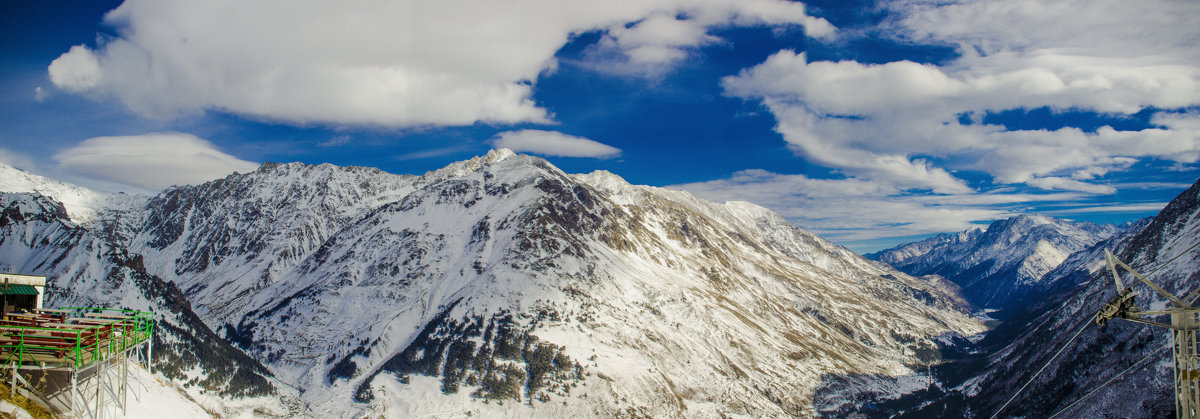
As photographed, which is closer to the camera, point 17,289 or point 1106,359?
point 17,289

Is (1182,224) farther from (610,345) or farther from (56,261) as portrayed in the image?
(56,261)

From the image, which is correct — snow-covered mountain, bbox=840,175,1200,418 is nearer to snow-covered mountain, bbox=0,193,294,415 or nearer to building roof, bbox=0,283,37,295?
building roof, bbox=0,283,37,295

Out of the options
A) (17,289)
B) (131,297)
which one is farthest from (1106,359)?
(131,297)

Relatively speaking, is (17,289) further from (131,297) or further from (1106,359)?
(1106,359)

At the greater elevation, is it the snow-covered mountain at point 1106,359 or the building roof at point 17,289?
the building roof at point 17,289

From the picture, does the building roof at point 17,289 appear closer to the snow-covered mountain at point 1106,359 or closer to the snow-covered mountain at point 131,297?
the snow-covered mountain at point 131,297

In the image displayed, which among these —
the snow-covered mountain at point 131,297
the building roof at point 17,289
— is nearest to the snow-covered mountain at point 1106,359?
the building roof at point 17,289

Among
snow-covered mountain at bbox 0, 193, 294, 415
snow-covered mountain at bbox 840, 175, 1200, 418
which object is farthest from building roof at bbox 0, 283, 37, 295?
snow-covered mountain at bbox 840, 175, 1200, 418

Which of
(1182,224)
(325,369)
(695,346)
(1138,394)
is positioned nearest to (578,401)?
(695,346)
